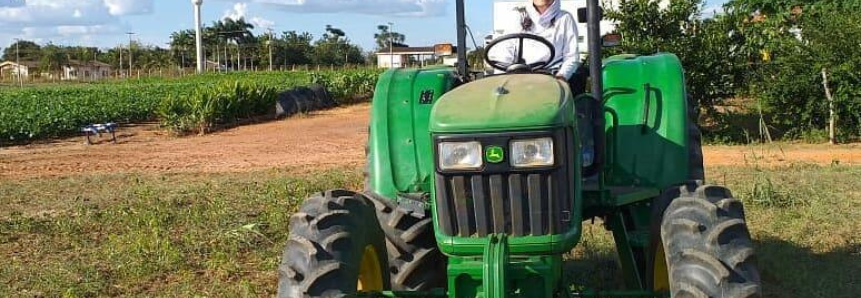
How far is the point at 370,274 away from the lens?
4.60m

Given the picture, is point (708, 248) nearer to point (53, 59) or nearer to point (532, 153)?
point (532, 153)

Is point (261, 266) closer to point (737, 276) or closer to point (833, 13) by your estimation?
point (737, 276)

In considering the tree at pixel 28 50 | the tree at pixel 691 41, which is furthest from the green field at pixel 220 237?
A: the tree at pixel 28 50

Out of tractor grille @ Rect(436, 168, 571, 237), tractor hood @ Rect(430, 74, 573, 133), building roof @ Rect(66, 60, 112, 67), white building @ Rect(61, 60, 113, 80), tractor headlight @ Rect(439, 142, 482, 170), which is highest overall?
building roof @ Rect(66, 60, 112, 67)

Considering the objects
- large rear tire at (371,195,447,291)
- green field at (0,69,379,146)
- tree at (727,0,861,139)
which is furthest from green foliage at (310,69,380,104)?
large rear tire at (371,195,447,291)

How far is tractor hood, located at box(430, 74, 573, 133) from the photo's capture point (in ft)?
12.6

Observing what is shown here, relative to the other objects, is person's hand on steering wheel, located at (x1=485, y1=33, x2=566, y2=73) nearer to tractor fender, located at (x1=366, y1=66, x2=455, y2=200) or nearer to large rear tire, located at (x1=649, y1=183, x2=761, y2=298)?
tractor fender, located at (x1=366, y1=66, x2=455, y2=200)

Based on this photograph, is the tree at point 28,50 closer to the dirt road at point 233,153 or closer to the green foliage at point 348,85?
the green foliage at point 348,85

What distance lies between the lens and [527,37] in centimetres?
529

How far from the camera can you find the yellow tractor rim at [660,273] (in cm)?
440

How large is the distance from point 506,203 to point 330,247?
748 mm

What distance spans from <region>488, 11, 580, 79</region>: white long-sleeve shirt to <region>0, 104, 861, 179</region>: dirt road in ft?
25.6

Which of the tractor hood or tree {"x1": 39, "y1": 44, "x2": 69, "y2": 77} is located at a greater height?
tree {"x1": 39, "y1": 44, "x2": 69, "y2": 77}

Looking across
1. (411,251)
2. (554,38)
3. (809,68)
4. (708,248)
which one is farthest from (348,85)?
(708,248)
